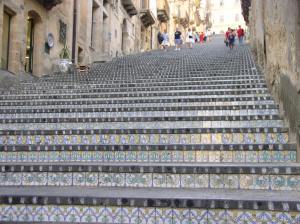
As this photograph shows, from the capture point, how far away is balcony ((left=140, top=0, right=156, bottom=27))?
37688 mm

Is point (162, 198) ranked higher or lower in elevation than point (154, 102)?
lower

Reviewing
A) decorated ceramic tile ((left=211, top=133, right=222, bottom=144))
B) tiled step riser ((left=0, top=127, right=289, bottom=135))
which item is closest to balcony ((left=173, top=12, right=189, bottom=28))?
tiled step riser ((left=0, top=127, right=289, bottom=135))

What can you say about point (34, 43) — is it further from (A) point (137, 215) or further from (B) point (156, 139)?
(A) point (137, 215)

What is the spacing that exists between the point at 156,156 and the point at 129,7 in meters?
29.6

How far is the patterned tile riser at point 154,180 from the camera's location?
13.3 feet

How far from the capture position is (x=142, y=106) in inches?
302

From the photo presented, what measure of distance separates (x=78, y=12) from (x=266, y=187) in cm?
1914

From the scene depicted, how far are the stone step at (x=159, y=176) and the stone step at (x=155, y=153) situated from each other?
62 cm

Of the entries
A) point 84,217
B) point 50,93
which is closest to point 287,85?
point 84,217

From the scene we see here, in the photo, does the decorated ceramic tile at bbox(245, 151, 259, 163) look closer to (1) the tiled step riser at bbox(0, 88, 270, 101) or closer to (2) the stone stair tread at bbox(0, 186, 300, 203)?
(2) the stone stair tread at bbox(0, 186, 300, 203)

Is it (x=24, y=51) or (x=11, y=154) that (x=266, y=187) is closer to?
(x=11, y=154)

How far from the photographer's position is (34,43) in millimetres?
17047

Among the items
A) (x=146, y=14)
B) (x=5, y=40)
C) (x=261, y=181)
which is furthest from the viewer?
(x=146, y=14)

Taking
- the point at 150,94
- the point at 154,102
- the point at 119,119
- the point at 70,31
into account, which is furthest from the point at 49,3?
the point at 119,119
